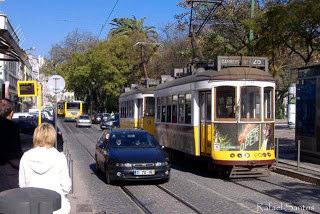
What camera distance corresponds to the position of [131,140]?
609 inches

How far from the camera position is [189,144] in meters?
16.7

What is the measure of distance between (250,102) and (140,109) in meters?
14.4

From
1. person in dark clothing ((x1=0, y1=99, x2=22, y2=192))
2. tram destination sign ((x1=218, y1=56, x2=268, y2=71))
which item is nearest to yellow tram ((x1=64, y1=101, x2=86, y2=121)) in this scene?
tram destination sign ((x1=218, y1=56, x2=268, y2=71))

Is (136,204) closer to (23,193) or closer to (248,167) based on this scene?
(248,167)

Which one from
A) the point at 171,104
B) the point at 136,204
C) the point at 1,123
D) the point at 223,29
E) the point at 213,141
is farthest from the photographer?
the point at 223,29

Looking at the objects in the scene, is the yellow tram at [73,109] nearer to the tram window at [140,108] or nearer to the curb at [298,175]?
the tram window at [140,108]

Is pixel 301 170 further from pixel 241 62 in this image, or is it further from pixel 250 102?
pixel 241 62

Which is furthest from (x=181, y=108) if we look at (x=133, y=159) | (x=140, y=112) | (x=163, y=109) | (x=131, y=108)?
(x=131, y=108)

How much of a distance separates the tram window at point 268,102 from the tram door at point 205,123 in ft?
5.10

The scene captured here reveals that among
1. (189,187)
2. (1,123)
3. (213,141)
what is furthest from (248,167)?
(1,123)

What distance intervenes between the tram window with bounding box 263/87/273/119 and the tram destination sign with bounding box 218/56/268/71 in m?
1.08

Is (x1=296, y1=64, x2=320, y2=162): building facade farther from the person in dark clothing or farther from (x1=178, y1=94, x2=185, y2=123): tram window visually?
the person in dark clothing

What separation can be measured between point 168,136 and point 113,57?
4972 centimetres

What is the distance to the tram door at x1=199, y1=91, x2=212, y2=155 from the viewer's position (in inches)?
607
